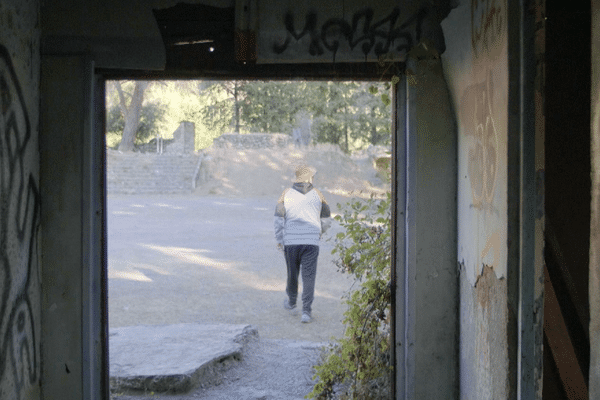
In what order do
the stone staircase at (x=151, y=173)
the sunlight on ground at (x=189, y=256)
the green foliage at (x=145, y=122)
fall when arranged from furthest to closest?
the green foliage at (x=145, y=122) → the stone staircase at (x=151, y=173) → the sunlight on ground at (x=189, y=256)

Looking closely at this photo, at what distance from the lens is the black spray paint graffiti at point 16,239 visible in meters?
2.86

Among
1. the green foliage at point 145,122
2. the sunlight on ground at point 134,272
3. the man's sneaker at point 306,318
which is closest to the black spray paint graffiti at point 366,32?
the man's sneaker at point 306,318

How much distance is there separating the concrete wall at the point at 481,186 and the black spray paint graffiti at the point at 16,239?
2.44 meters

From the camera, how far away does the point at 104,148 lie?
11.7ft

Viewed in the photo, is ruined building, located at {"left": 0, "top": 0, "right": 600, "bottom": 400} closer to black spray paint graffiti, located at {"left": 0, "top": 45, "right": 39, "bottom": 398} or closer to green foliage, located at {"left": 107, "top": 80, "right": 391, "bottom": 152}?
black spray paint graffiti, located at {"left": 0, "top": 45, "right": 39, "bottom": 398}

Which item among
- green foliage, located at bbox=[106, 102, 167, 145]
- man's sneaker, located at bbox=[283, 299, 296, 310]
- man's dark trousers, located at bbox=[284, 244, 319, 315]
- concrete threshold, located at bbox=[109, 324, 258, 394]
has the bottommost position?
concrete threshold, located at bbox=[109, 324, 258, 394]

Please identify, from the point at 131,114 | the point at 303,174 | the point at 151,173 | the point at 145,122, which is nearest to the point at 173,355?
the point at 303,174

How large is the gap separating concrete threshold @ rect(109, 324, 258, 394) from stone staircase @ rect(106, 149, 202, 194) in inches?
577

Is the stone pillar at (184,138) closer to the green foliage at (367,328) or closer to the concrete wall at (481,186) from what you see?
the green foliage at (367,328)

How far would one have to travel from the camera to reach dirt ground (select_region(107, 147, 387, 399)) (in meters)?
6.45

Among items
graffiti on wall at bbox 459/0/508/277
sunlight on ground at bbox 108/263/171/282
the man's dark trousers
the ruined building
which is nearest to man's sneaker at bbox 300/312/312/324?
the man's dark trousers

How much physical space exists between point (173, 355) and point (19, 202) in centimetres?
279

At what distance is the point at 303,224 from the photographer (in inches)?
251

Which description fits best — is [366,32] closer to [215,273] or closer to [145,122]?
[215,273]
